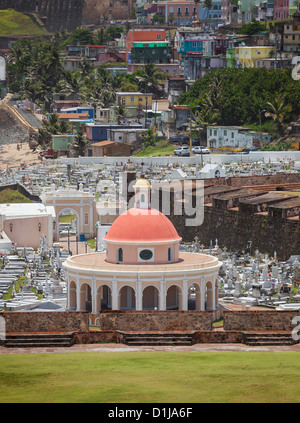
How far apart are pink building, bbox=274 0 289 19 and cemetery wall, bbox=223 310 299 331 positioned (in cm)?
13480

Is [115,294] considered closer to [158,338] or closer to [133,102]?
[158,338]

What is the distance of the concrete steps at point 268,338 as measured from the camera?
149 feet

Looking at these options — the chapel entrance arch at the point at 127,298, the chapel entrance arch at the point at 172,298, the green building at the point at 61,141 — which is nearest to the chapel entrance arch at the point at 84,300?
the chapel entrance arch at the point at 127,298

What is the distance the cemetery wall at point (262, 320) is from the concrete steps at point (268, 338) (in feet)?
2.12

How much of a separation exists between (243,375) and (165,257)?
570 inches

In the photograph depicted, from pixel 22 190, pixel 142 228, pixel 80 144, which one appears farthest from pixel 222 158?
pixel 142 228

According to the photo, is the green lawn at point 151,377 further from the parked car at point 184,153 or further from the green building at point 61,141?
the green building at point 61,141

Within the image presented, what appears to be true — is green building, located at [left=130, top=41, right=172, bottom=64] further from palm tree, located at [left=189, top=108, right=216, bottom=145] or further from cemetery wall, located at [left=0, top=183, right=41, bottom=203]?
cemetery wall, located at [left=0, top=183, right=41, bottom=203]

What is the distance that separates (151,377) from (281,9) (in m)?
147

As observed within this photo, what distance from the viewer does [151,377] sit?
3972 centimetres
